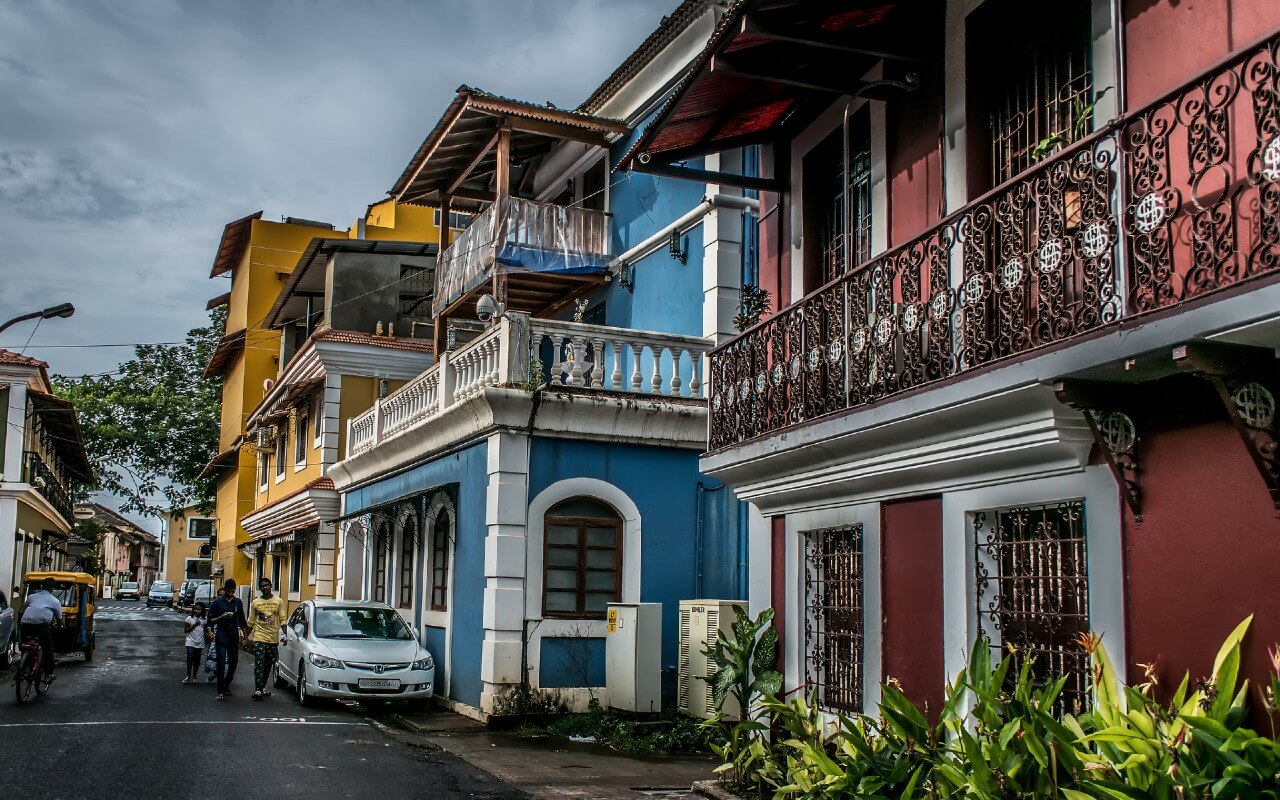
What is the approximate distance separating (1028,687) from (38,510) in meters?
33.2

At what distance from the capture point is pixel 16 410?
2881 centimetres

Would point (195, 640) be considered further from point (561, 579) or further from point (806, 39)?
point (806, 39)

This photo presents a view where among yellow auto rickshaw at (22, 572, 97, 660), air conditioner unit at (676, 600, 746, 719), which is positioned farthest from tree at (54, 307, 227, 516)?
air conditioner unit at (676, 600, 746, 719)

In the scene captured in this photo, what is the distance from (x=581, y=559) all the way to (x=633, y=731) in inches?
105

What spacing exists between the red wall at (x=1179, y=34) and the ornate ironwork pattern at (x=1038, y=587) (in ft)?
7.90

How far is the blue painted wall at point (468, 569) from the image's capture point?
54.3ft

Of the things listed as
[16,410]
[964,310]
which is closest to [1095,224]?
[964,310]

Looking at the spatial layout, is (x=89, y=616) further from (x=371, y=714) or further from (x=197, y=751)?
(x=197, y=751)

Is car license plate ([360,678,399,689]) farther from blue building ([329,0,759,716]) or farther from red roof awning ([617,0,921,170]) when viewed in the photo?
red roof awning ([617,0,921,170])

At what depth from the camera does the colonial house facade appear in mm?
28438

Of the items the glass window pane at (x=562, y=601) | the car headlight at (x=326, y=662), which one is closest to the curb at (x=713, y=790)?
the glass window pane at (x=562, y=601)

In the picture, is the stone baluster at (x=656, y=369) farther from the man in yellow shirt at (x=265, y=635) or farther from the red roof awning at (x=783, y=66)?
the man in yellow shirt at (x=265, y=635)

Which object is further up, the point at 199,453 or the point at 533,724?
the point at 199,453

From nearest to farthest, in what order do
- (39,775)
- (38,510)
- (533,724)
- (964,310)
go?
(964,310) → (39,775) → (533,724) → (38,510)
